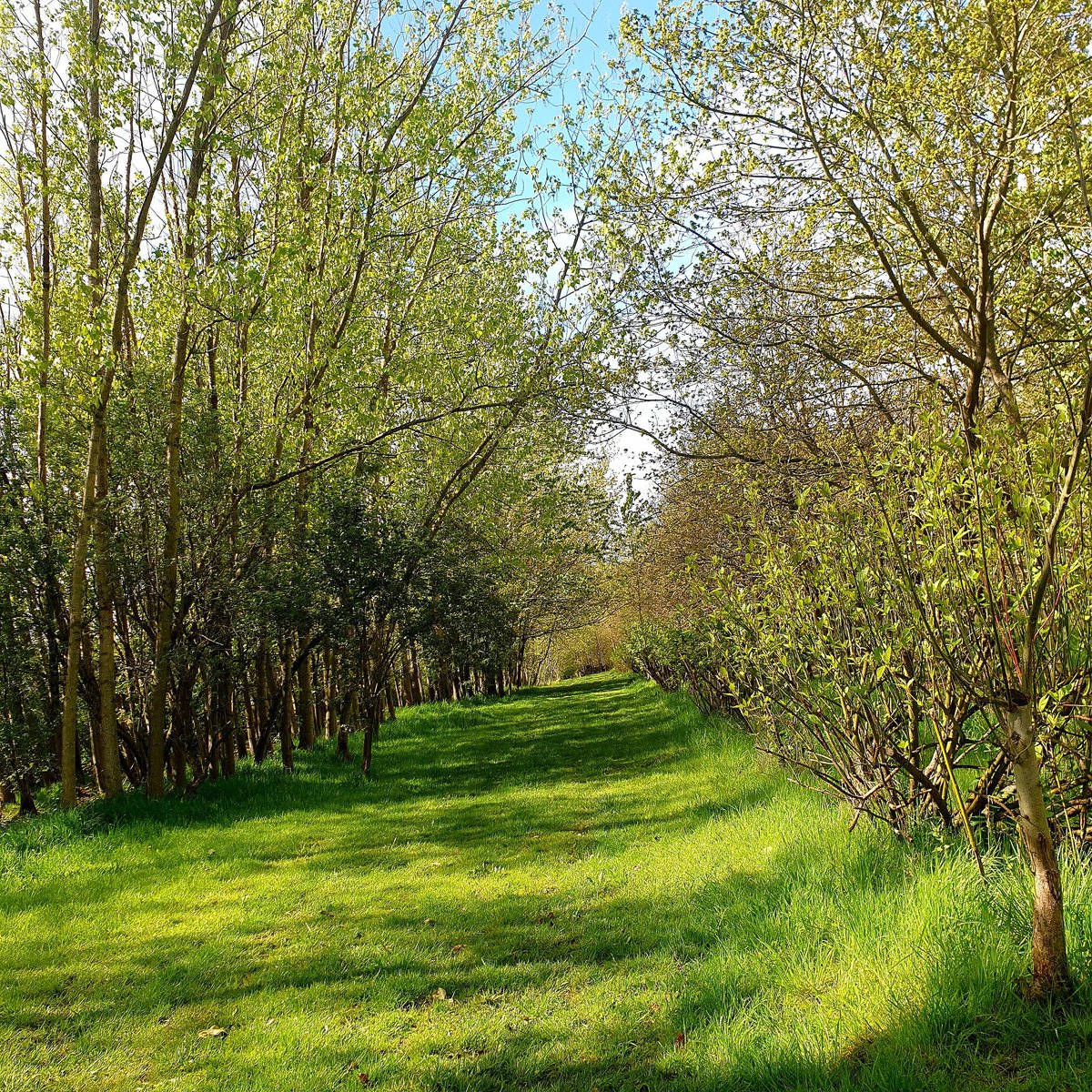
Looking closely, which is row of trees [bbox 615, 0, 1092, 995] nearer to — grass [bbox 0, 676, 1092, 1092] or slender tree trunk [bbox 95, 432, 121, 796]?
grass [bbox 0, 676, 1092, 1092]

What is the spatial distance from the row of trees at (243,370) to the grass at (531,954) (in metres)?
2.87

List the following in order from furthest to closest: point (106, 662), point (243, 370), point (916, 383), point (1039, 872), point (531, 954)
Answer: point (243, 370)
point (106, 662)
point (916, 383)
point (531, 954)
point (1039, 872)

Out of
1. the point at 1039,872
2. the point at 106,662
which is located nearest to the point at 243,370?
the point at 106,662

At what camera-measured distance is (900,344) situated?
7.40m

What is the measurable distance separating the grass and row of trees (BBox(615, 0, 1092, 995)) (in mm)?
465

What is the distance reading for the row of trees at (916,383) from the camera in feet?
10.6

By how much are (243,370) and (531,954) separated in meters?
Result: 10.5

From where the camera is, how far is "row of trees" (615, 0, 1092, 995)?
3240 mm

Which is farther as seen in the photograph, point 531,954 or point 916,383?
point 916,383

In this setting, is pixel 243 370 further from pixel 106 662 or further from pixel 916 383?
pixel 916 383

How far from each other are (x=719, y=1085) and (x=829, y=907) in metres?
1.42

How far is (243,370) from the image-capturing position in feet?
40.4

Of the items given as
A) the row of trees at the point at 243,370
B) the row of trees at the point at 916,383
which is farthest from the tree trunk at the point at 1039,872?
the row of trees at the point at 243,370

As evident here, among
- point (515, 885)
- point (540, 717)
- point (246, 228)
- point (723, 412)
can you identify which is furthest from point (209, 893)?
point (540, 717)
